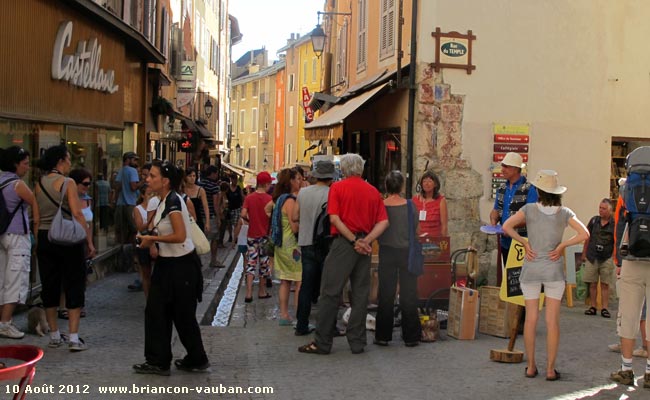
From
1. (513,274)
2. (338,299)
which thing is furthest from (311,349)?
(513,274)

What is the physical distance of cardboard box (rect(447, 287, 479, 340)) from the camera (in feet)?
29.4

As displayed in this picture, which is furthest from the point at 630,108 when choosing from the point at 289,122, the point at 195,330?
the point at 289,122

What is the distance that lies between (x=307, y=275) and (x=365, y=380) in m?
2.20

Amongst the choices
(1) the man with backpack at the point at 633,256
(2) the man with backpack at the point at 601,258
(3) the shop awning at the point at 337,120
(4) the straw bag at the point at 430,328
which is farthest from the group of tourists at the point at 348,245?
(3) the shop awning at the point at 337,120

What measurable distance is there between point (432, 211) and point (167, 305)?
13.5 ft

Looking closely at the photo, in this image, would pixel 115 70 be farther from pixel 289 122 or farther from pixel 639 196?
pixel 289 122

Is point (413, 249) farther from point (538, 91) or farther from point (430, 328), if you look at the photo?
point (538, 91)

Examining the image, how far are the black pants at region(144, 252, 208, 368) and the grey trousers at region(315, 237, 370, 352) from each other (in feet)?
5.18

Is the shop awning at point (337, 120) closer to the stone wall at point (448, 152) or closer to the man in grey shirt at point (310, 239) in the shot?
the stone wall at point (448, 152)

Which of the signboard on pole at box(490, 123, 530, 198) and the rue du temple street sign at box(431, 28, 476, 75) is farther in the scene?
the signboard on pole at box(490, 123, 530, 198)

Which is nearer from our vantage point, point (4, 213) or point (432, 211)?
point (4, 213)

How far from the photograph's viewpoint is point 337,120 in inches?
576

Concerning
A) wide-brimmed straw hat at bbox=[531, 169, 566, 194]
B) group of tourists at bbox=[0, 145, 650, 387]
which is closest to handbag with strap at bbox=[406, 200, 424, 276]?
group of tourists at bbox=[0, 145, 650, 387]

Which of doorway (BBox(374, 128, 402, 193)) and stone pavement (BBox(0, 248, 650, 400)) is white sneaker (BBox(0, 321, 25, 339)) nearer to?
stone pavement (BBox(0, 248, 650, 400))
